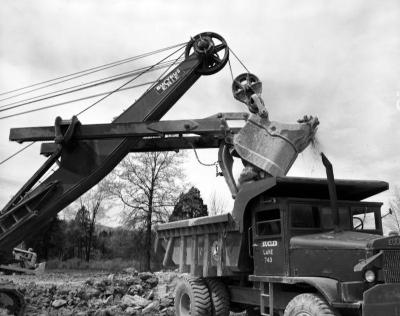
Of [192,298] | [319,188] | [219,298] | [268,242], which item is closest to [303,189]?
[319,188]

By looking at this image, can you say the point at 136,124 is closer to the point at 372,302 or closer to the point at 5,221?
the point at 5,221

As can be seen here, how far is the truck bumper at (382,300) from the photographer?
585 cm

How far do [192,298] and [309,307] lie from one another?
3777 millimetres

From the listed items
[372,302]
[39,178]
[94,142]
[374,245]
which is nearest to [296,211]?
[374,245]

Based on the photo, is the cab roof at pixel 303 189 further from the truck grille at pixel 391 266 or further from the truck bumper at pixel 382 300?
the truck bumper at pixel 382 300

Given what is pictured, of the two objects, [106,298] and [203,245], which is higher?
[203,245]

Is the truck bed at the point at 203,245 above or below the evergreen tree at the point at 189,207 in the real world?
below

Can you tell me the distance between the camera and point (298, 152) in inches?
343

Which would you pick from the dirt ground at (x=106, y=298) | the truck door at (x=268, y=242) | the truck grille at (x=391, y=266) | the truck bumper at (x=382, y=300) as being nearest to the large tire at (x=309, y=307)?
the truck bumper at (x=382, y=300)

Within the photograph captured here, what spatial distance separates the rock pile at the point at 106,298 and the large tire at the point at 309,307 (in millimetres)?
6581

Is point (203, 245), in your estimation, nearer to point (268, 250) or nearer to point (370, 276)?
point (268, 250)

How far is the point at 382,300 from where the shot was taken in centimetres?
590

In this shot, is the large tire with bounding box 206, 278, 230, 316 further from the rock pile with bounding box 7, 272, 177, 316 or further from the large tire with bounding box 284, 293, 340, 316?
the rock pile with bounding box 7, 272, 177, 316

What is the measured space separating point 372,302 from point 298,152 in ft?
A: 11.4
